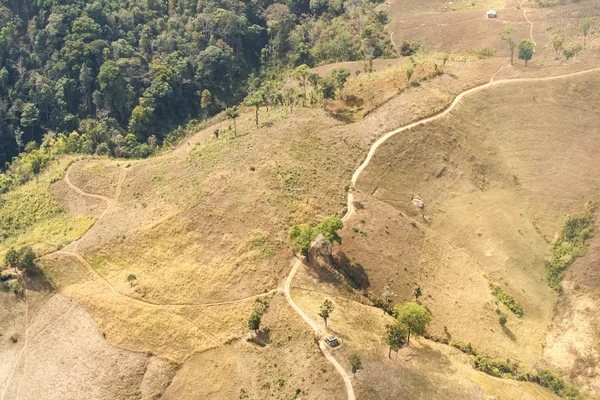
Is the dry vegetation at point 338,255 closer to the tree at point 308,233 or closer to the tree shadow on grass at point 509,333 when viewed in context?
the tree shadow on grass at point 509,333

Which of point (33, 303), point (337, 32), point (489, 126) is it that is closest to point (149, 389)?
point (33, 303)

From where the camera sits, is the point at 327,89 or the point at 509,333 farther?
the point at 327,89

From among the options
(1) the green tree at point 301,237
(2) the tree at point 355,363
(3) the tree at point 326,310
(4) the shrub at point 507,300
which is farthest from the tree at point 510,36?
(2) the tree at point 355,363

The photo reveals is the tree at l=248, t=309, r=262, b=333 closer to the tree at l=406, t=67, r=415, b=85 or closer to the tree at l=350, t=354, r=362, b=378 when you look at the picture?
the tree at l=350, t=354, r=362, b=378

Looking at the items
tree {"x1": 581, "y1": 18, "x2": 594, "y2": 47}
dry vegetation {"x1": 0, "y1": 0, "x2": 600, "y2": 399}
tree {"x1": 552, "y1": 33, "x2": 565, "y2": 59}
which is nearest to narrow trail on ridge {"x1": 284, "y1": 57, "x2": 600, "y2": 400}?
dry vegetation {"x1": 0, "y1": 0, "x2": 600, "y2": 399}

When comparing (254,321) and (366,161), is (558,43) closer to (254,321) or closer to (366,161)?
(366,161)

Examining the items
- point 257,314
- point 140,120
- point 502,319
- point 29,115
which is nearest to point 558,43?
point 502,319
